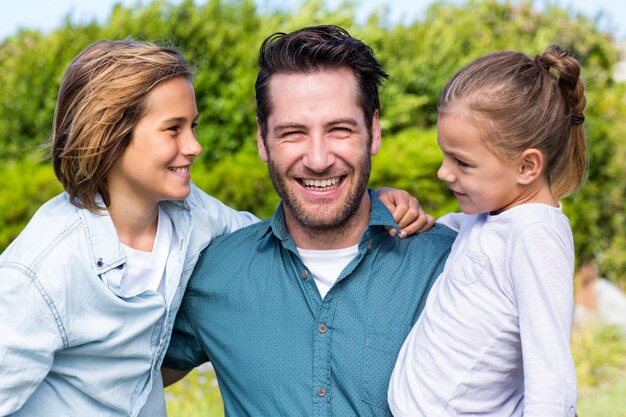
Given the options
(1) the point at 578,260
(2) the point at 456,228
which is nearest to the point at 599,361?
(1) the point at 578,260

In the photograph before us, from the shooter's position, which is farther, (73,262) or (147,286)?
(147,286)

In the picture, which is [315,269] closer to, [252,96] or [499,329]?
[499,329]

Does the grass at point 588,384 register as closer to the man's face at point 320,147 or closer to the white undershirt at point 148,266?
the white undershirt at point 148,266

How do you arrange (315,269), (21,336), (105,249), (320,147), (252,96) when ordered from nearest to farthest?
(21,336) < (105,249) < (320,147) < (315,269) < (252,96)

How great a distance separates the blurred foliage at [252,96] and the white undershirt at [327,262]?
9.81 ft

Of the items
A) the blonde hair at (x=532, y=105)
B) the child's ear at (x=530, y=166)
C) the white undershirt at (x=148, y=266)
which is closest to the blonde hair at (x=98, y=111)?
the white undershirt at (x=148, y=266)

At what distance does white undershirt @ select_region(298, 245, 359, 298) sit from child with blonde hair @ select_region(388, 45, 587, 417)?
44 cm

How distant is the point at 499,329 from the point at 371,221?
721mm

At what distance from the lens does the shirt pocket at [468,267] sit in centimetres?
229

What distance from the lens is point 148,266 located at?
9.27 feet

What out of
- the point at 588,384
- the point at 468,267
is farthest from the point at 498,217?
the point at 588,384

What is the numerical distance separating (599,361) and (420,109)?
9.03ft

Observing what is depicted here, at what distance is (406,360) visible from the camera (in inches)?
98.3

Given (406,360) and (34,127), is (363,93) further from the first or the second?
(34,127)
